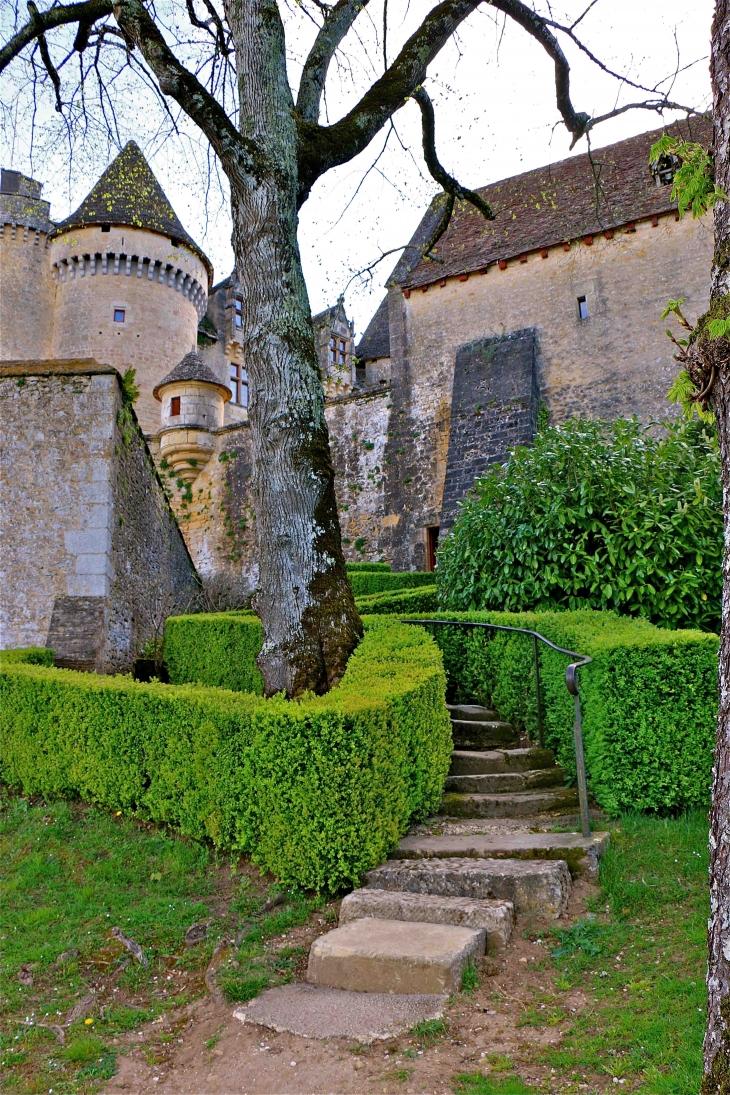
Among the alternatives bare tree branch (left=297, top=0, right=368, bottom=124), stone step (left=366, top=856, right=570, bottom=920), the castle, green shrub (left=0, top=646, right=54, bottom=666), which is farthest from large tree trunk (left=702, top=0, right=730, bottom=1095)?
the castle

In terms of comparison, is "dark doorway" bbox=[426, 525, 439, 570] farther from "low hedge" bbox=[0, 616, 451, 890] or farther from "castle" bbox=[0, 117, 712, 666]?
"low hedge" bbox=[0, 616, 451, 890]

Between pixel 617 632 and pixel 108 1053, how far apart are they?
4.05m

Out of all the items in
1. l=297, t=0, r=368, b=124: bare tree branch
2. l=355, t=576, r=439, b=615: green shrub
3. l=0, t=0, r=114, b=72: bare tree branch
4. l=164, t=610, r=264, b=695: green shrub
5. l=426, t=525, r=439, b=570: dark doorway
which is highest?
l=0, t=0, r=114, b=72: bare tree branch

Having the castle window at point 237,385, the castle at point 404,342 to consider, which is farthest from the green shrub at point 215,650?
the castle window at point 237,385

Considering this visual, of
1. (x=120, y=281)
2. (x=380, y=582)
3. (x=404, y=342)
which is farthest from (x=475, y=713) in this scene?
(x=120, y=281)

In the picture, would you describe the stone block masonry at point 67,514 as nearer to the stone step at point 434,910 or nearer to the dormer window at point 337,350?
the stone step at point 434,910

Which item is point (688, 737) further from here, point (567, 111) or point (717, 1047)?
point (567, 111)

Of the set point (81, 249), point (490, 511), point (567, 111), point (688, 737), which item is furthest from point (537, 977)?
point (81, 249)

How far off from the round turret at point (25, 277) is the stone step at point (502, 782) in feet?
73.8

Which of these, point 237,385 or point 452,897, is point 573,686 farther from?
point 237,385

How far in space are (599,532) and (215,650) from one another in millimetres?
4640

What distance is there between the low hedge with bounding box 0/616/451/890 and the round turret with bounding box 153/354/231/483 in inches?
577

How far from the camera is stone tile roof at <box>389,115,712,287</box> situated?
52.4 feet

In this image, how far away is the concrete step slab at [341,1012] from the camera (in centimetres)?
303
